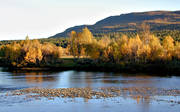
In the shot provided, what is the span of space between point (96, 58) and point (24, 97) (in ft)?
197

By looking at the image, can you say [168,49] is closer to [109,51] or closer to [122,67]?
[122,67]

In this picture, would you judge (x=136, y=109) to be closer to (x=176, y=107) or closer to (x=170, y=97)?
(x=176, y=107)

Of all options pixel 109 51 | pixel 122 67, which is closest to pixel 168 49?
pixel 122 67

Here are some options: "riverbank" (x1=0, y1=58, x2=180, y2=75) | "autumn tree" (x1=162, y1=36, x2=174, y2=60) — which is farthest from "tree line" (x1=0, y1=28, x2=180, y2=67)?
"riverbank" (x1=0, y1=58, x2=180, y2=75)

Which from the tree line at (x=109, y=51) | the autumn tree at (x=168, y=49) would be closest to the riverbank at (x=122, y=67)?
the autumn tree at (x=168, y=49)

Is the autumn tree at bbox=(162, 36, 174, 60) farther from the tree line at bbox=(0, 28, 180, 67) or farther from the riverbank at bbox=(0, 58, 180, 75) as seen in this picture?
the riverbank at bbox=(0, 58, 180, 75)

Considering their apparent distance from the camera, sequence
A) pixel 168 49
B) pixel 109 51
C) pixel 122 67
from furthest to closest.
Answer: pixel 109 51, pixel 168 49, pixel 122 67

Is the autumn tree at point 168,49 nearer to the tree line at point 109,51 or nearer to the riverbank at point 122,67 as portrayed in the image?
the tree line at point 109,51

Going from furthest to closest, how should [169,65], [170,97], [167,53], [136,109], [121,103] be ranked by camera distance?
[167,53], [169,65], [170,97], [121,103], [136,109]

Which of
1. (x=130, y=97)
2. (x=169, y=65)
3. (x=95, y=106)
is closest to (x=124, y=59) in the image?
(x=169, y=65)

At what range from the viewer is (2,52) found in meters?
123

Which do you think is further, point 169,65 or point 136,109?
point 169,65

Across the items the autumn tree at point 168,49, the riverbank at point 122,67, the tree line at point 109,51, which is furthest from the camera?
the tree line at point 109,51

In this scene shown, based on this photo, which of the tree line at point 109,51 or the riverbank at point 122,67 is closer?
the riverbank at point 122,67
